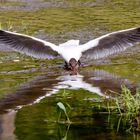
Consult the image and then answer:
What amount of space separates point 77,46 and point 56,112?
3282 millimetres

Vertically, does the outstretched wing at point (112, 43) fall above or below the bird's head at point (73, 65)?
above

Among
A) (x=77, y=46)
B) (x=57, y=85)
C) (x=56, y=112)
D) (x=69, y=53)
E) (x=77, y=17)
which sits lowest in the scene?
(x=56, y=112)

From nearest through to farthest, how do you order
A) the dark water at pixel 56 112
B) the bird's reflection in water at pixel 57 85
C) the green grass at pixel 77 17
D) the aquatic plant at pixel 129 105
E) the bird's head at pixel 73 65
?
the dark water at pixel 56 112
the aquatic plant at pixel 129 105
the bird's reflection in water at pixel 57 85
the bird's head at pixel 73 65
the green grass at pixel 77 17

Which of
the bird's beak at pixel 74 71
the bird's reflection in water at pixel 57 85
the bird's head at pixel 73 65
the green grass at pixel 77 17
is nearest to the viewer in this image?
the bird's reflection in water at pixel 57 85

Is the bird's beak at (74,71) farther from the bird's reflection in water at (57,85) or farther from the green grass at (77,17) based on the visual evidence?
the green grass at (77,17)

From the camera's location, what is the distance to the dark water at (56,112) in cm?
625

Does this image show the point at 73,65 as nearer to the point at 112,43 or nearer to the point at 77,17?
the point at 112,43

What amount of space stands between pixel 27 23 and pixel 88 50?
4.45m

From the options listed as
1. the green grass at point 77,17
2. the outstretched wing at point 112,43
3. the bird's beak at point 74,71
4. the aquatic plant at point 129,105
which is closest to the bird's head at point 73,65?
the bird's beak at point 74,71

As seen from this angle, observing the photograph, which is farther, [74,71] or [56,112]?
[74,71]

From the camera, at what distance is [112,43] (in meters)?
10.2

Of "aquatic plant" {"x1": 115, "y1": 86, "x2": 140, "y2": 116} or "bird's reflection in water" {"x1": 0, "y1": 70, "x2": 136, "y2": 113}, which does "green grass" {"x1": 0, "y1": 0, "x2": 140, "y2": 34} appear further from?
"aquatic plant" {"x1": 115, "y1": 86, "x2": 140, "y2": 116}

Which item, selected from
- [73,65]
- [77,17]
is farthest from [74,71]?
[77,17]

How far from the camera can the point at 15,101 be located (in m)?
7.77
